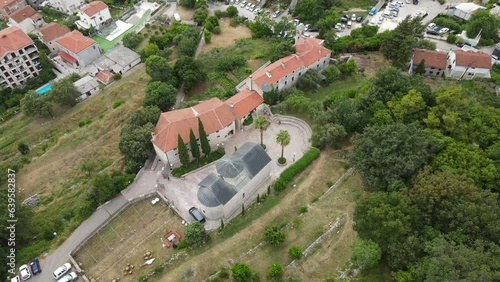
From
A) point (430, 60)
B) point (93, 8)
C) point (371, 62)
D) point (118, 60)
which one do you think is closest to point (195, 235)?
point (371, 62)

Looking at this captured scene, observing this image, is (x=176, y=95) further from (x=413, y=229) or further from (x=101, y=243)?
(x=413, y=229)

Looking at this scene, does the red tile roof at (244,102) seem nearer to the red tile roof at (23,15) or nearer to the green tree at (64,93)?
the green tree at (64,93)

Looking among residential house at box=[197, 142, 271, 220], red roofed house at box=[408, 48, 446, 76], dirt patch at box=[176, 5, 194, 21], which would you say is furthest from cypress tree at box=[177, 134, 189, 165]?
dirt patch at box=[176, 5, 194, 21]

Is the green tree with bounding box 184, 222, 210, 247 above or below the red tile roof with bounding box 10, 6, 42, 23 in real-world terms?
below

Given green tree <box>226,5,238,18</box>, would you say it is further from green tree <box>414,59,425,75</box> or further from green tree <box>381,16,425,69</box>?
green tree <box>414,59,425,75</box>

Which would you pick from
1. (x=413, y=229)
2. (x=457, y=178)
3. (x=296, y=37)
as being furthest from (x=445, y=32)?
(x=413, y=229)

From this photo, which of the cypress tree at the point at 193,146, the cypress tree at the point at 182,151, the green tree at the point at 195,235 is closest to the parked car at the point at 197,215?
the green tree at the point at 195,235
